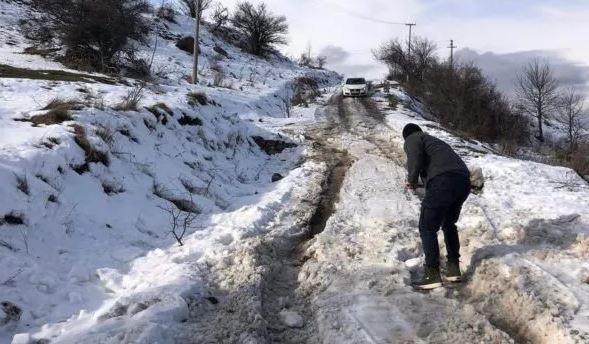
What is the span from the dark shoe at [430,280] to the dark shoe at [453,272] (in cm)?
13

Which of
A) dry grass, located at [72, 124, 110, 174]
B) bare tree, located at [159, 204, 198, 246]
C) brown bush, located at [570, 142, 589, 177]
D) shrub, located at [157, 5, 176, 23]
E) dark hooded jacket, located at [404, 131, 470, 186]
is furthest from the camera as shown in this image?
shrub, located at [157, 5, 176, 23]

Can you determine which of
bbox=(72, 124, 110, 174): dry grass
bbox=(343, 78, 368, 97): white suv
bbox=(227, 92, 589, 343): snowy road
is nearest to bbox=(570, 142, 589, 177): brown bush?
bbox=(227, 92, 589, 343): snowy road

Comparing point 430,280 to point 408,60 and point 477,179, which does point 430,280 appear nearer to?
point 477,179

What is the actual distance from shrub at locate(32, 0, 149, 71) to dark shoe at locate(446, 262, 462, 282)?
1860 cm

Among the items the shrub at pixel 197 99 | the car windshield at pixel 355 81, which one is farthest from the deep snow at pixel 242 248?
the car windshield at pixel 355 81

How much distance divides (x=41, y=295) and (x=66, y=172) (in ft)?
9.08

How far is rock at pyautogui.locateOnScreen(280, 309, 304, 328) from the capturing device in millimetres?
4605

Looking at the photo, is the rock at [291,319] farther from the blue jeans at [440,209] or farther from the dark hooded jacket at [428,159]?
the dark hooded jacket at [428,159]

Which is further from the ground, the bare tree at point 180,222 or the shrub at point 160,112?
the shrub at point 160,112

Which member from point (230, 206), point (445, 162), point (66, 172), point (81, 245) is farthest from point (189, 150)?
point (445, 162)

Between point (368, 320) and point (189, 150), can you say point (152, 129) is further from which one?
point (368, 320)

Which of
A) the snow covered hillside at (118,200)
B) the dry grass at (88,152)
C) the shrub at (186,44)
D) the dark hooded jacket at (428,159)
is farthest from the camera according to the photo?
the shrub at (186,44)

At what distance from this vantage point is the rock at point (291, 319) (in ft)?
15.1

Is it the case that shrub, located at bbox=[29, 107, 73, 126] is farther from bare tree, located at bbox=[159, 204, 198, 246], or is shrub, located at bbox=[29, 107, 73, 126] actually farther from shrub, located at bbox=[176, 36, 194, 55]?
shrub, located at bbox=[176, 36, 194, 55]
